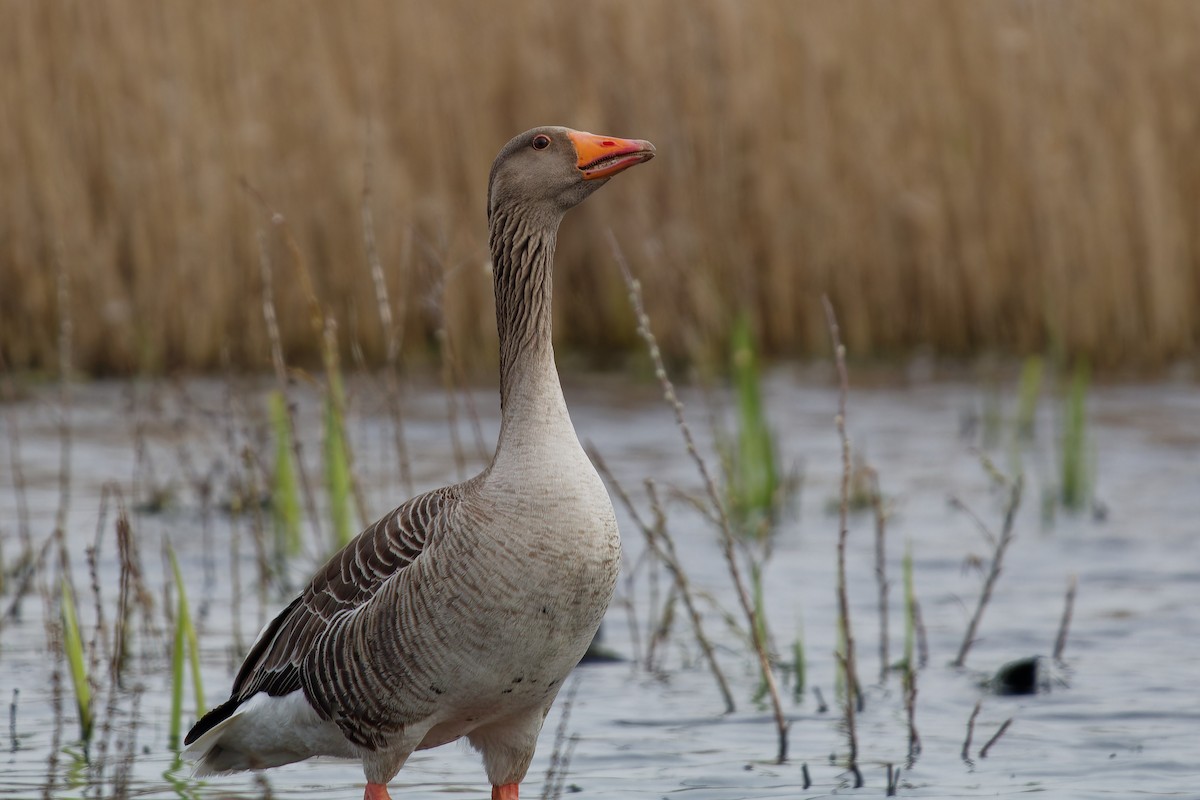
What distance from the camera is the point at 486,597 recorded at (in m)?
4.20

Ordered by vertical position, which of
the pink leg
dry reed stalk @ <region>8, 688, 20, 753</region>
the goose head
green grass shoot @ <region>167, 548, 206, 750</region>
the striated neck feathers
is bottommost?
dry reed stalk @ <region>8, 688, 20, 753</region>

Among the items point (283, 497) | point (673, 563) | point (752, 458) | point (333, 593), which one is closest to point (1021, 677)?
point (673, 563)

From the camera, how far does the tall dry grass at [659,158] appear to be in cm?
1109

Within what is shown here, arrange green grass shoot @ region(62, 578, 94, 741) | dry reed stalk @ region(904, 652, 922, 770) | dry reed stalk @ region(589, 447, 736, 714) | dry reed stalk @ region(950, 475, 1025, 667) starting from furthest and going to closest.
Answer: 1. dry reed stalk @ region(950, 475, 1025, 667)
2. dry reed stalk @ region(589, 447, 736, 714)
3. dry reed stalk @ region(904, 652, 922, 770)
4. green grass shoot @ region(62, 578, 94, 741)

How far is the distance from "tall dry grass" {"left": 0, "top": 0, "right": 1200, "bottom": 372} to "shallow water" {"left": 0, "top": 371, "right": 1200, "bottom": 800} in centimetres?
63

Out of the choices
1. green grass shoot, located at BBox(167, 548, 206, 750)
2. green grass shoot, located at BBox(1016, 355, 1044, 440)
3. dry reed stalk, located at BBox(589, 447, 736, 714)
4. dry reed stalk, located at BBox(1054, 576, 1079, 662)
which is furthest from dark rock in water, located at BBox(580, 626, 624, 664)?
green grass shoot, located at BBox(1016, 355, 1044, 440)

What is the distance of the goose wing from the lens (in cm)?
450

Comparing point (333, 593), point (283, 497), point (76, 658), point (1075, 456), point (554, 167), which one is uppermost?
point (554, 167)

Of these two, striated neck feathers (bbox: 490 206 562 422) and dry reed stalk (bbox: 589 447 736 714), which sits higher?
striated neck feathers (bbox: 490 206 562 422)

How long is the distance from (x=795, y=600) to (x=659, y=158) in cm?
502

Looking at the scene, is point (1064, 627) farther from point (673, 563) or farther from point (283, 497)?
point (283, 497)

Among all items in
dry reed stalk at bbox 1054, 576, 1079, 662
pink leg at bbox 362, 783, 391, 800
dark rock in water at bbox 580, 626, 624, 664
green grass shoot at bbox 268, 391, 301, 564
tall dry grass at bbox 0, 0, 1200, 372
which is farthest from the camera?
tall dry grass at bbox 0, 0, 1200, 372

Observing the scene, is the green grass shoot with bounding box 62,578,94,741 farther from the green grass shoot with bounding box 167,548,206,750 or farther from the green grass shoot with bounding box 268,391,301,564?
the green grass shoot with bounding box 268,391,301,564

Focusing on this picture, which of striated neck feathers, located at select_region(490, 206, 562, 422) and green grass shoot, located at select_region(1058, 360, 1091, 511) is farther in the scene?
green grass shoot, located at select_region(1058, 360, 1091, 511)
